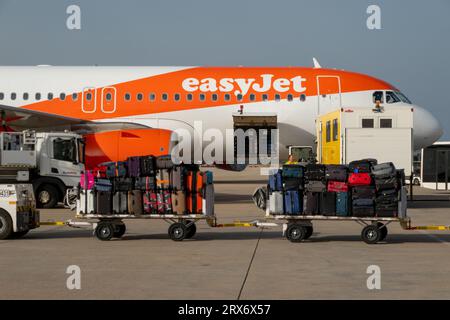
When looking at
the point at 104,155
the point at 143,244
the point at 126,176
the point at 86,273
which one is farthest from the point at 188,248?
the point at 104,155

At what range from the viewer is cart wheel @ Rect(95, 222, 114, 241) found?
55.4 feet

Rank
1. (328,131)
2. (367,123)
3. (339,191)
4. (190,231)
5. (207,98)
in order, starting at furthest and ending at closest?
(207,98)
(328,131)
(367,123)
(190,231)
(339,191)

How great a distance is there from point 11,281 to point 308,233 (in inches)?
281

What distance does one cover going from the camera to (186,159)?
99.0ft

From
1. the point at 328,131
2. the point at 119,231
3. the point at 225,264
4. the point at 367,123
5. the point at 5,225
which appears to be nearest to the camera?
the point at 225,264

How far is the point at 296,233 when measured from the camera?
1652 cm

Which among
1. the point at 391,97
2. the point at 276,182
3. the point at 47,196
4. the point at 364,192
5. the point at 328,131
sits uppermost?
the point at 391,97

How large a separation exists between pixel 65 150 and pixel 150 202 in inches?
365

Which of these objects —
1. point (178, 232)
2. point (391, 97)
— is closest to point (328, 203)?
point (178, 232)

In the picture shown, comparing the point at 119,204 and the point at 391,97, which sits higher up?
the point at 391,97

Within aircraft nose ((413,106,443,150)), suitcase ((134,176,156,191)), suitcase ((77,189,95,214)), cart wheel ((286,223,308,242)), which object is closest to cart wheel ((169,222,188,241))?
suitcase ((134,176,156,191))

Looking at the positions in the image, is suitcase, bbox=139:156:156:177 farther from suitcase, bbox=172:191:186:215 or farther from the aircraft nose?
the aircraft nose

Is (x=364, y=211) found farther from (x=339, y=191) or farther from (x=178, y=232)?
(x=178, y=232)

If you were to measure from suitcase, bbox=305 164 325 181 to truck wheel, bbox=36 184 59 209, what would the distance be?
11.1m
